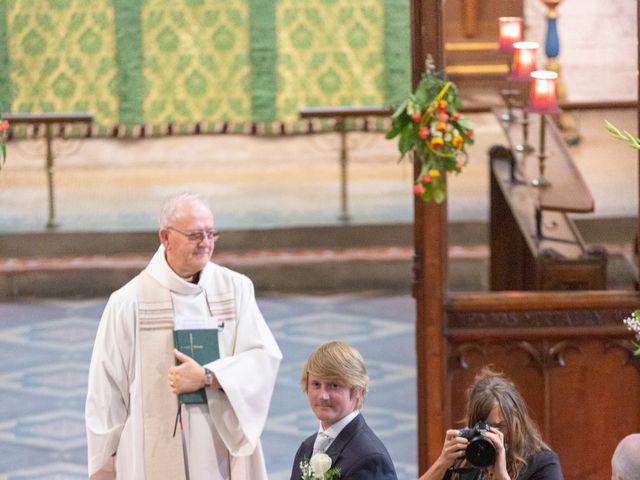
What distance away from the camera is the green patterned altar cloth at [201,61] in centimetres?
1520

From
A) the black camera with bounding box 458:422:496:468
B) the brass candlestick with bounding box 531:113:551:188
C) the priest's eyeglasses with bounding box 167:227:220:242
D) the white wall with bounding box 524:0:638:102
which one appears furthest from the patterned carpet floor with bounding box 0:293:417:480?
the white wall with bounding box 524:0:638:102

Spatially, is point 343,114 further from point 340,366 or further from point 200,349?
point 340,366

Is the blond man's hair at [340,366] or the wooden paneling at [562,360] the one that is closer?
the blond man's hair at [340,366]

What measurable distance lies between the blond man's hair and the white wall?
11.1 meters

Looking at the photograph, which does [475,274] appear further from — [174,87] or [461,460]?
[461,460]

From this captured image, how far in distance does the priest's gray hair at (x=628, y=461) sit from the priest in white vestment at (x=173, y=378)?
189cm

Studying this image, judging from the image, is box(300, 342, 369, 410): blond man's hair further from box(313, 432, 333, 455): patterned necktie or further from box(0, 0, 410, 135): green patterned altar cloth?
box(0, 0, 410, 135): green patterned altar cloth

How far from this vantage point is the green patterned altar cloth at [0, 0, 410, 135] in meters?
15.2

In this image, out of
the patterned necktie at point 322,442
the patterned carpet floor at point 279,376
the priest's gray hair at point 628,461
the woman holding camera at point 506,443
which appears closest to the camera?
the priest's gray hair at point 628,461

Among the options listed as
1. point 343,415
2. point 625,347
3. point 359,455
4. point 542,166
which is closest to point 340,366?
point 343,415

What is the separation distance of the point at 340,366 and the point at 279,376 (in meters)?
4.92

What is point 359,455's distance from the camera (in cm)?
455

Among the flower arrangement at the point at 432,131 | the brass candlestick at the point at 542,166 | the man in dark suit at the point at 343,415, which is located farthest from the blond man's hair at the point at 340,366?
the brass candlestick at the point at 542,166

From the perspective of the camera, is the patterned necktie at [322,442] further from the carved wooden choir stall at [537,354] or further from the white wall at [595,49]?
the white wall at [595,49]
